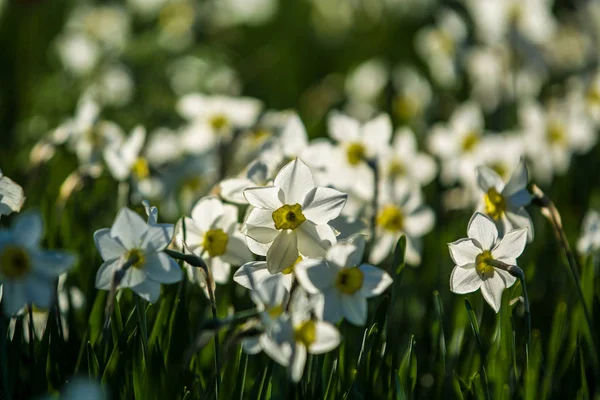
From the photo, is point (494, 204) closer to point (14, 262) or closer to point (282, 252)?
point (282, 252)

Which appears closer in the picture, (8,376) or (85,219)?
(8,376)

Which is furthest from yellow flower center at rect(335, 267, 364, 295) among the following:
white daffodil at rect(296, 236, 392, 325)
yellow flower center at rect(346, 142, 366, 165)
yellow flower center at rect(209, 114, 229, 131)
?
yellow flower center at rect(209, 114, 229, 131)

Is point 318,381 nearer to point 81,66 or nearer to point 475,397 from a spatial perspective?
point 475,397

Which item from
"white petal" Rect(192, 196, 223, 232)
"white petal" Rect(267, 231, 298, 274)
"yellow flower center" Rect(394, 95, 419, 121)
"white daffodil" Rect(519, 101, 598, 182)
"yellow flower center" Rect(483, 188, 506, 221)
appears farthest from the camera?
"yellow flower center" Rect(394, 95, 419, 121)

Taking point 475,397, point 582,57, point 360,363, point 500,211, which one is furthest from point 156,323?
point 582,57

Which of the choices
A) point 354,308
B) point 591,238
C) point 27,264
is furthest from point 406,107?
point 27,264

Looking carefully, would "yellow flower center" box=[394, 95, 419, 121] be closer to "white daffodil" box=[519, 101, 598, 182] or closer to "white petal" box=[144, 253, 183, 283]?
"white daffodil" box=[519, 101, 598, 182]
